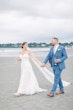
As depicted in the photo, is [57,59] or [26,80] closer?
[57,59]

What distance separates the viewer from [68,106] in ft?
33.9

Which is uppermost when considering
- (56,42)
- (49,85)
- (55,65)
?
(56,42)

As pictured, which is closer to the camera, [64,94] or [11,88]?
[64,94]

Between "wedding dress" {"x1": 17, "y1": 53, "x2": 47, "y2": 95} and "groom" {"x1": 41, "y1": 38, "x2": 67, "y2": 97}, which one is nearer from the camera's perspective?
"groom" {"x1": 41, "y1": 38, "x2": 67, "y2": 97}

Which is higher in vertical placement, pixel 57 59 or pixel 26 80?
pixel 57 59

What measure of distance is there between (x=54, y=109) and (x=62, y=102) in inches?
41.7

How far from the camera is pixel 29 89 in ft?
42.0

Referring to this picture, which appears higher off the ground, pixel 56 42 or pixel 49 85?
pixel 56 42

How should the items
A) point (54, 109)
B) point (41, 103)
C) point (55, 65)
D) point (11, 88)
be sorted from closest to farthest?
point (54, 109)
point (41, 103)
point (55, 65)
point (11, 88)

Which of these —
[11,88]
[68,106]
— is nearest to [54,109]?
[68,106]

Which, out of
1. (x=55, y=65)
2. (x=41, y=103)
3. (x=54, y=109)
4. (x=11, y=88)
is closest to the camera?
(x=54, y=109)

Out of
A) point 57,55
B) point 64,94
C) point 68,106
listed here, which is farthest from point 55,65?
point 68,106

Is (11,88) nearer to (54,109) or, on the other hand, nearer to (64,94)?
(64,94)

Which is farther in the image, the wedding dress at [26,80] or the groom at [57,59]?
the wedding dress at [26,80]
